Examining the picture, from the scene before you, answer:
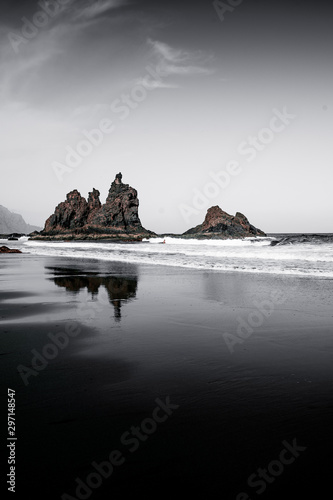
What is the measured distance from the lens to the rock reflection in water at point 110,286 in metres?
11.2

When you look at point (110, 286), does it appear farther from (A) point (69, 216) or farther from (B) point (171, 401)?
(A) point (69, 216)

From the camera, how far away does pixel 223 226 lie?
405 ft

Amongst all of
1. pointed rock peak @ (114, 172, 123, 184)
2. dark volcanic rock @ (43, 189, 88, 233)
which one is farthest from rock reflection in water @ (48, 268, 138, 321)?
dark volcanic rock @ (43, 189, 88, 233)

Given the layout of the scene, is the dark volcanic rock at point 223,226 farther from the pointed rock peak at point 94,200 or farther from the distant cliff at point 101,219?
the pointed rock peak at point 94,200

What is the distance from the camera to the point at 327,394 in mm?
4223

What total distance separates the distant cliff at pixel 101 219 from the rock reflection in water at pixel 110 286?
114 metres

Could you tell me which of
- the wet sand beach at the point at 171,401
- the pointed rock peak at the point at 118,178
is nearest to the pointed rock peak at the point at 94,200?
the pointed rock peak at the point at 118,178

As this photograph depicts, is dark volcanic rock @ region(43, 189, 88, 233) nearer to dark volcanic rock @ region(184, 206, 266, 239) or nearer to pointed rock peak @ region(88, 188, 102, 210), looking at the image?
pointed rock peak @ region(88, 188, 102, 210)

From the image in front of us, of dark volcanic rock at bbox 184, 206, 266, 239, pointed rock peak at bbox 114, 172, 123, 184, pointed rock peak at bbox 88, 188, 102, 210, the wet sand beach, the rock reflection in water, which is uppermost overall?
pointed rock peak at bbox 114, 172, 123, 184

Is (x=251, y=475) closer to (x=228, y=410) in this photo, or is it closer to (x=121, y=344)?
(x=228, y=410)

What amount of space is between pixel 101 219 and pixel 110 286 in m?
134

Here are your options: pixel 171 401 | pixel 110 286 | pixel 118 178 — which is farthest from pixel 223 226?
pixel 171 401

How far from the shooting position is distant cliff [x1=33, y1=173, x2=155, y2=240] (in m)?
140

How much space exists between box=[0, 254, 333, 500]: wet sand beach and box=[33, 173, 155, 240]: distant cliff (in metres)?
124
